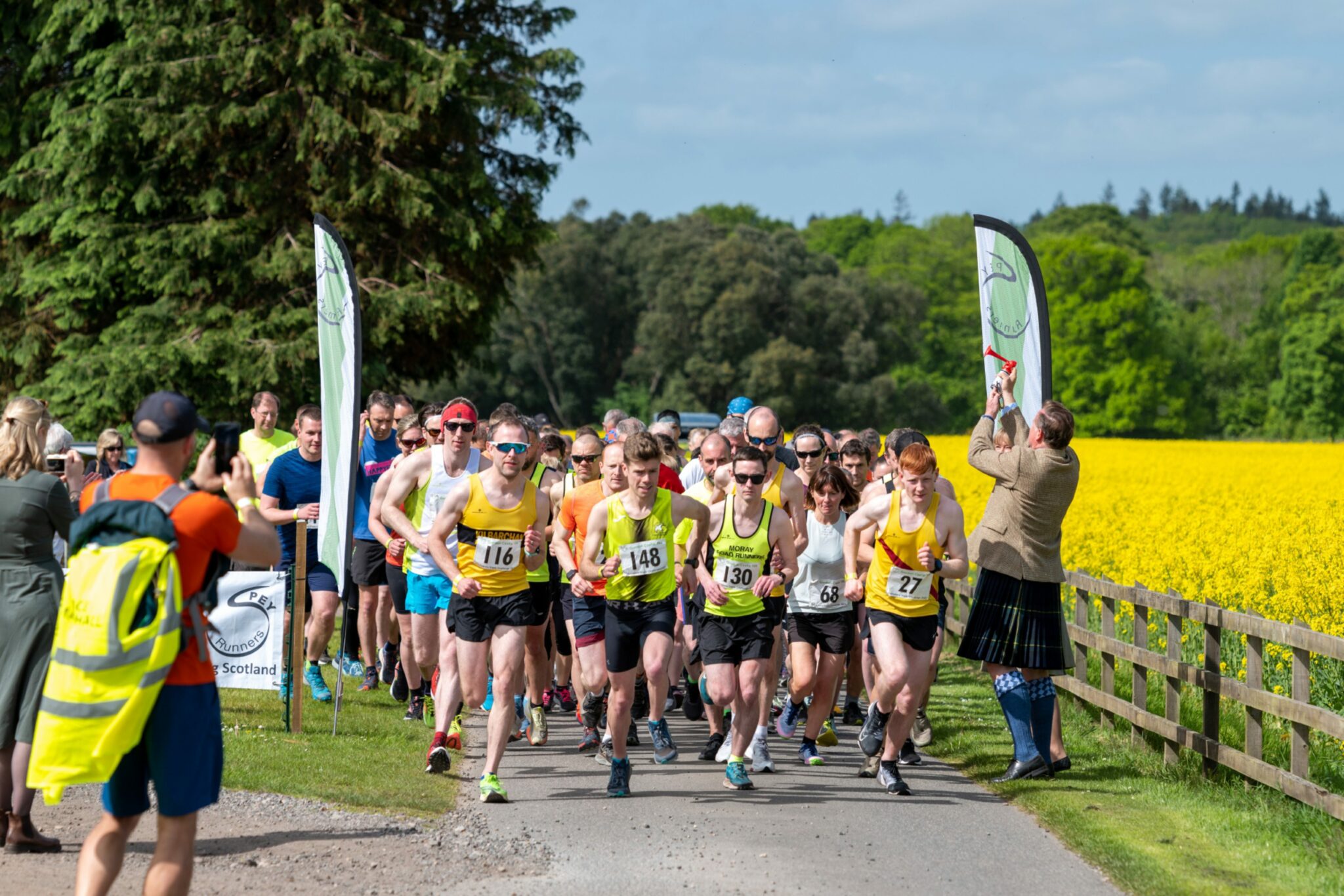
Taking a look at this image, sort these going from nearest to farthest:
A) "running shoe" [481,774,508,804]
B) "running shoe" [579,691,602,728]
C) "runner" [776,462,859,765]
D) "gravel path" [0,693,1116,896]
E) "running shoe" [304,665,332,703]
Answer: "gravel path" [0,693,1116,896]
"running shoe" [481,774,508,804]
"runner" [776,462,859,765]
"running shoe" [579,691,602,728]
"running shoe" [304,665,332,703]

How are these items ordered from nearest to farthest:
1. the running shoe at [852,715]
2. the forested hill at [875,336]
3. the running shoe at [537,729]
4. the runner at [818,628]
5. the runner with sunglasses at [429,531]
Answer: the runner with sunglasses at [429,531] < the runner at [818,628] < the running shoe at [537,729] < the running shoe at [852,715] < the forested hill at [875,336]

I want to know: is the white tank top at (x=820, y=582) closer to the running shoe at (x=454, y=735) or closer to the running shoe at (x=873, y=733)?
the running shoe at (x=873, y=733)

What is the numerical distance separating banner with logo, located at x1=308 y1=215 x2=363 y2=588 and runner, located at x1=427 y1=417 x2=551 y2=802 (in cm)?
114

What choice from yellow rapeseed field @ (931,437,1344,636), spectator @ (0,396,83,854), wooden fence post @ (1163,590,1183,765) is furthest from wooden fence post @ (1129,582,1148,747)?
spectator @ (0,396,83,854)

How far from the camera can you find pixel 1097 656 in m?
12.6

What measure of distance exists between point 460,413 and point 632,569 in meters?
1.82

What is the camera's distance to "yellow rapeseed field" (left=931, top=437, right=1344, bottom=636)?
11.5 meters

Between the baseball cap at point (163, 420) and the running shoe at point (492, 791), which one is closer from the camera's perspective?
the baseball cap at point (163, 420)

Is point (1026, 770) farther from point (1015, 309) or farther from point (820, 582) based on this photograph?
point (1015, 309)

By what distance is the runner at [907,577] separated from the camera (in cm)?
829

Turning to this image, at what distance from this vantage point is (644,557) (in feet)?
26.9

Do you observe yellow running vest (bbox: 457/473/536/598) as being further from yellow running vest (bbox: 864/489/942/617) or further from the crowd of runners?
yellow running vest (bbox: 864/489/942/617)

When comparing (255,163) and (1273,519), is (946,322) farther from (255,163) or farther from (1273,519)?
(1273,519)

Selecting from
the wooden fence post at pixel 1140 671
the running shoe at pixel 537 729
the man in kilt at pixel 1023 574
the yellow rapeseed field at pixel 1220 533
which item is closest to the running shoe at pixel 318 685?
the running shoe at pixel 537 729
